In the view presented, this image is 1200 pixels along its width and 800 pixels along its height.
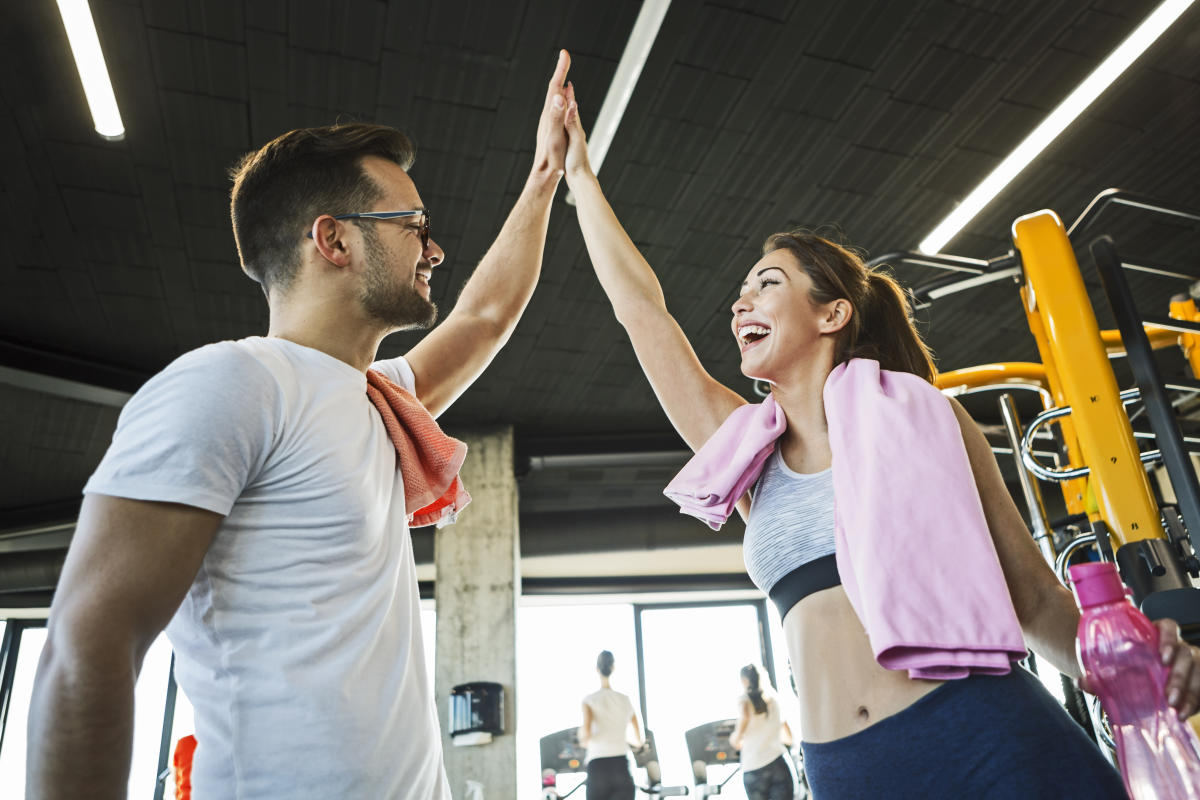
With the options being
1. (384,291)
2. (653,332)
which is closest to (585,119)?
(653,332)

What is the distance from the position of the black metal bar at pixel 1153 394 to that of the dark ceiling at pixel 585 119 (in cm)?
116

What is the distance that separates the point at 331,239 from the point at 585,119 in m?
3.58

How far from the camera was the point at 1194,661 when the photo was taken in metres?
0.97

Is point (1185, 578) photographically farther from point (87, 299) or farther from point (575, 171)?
point (87, 299)

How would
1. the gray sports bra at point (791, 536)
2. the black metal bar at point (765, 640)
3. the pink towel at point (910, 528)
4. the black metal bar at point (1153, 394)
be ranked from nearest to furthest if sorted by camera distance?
1. the pink towel at point (910, 528)
2. the gray sports bra at point (791, 536)
3. the black metal bar at point (1153, 394)
4. the black metal bar at point (765, 640)

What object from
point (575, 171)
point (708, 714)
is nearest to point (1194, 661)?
point (575, 171)

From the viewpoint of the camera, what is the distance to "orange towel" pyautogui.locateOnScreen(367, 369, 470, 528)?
1.30 metres

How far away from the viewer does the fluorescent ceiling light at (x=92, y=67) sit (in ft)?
12.3

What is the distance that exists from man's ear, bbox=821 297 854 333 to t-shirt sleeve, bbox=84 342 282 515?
96 centimetres

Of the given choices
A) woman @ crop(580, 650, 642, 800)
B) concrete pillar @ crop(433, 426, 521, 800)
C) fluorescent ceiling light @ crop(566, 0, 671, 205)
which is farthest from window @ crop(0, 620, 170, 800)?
fluorescent ceiling light @ crop(566, 0, 671, 205)

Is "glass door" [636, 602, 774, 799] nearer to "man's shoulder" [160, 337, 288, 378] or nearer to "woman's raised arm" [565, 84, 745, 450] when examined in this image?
"woman's raised arm" [565, 84, 745, 450]

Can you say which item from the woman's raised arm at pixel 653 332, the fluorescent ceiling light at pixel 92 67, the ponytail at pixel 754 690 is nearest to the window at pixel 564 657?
the ponytail at pixel 754 690

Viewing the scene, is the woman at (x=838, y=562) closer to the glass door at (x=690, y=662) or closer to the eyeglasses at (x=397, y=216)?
the eyeglasses at (x=397, y=216)

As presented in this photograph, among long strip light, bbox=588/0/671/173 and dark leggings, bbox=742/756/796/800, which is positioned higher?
long strip light, bbox=588/0/671/173
